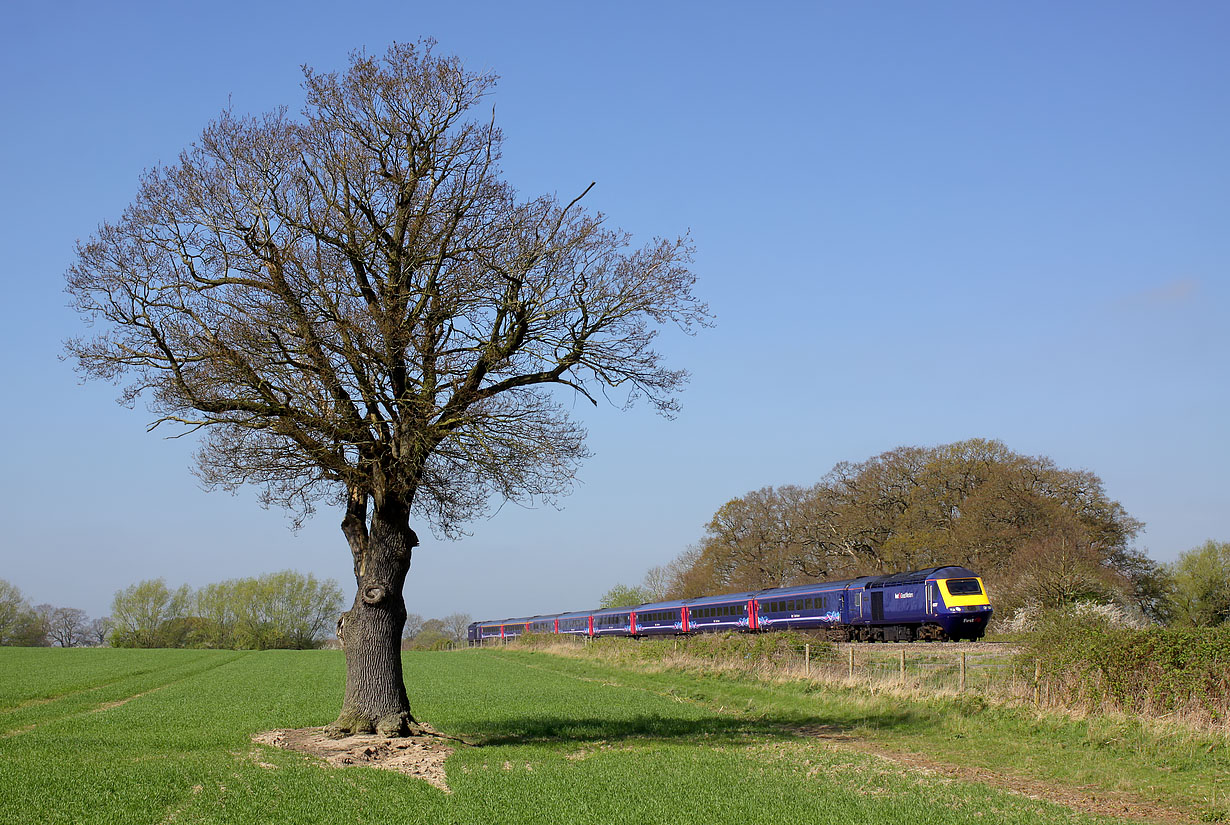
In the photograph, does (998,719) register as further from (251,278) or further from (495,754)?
(251,278)

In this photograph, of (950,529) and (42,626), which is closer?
Result: (950,529)

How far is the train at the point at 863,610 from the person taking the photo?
3466 cm

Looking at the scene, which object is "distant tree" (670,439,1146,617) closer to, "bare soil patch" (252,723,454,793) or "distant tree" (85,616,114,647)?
"bare soil patch" (252,723,454,793)

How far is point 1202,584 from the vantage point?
59406 mm

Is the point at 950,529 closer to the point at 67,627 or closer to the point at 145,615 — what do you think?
the point at 145,615

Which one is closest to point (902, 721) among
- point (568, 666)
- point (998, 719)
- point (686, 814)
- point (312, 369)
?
point (998, 719)

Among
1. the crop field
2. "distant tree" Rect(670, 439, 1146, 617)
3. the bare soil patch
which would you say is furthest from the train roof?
the bare soil patch

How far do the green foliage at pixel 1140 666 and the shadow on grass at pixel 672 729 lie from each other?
3000mm

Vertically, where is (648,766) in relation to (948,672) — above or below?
below

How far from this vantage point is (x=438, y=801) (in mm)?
10180

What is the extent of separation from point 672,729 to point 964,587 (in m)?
21.7

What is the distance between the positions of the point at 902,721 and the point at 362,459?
11544 millimetres

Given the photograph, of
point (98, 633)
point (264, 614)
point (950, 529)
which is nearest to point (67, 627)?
point (98, 633)

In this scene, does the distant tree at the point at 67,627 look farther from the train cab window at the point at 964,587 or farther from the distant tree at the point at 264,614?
the train cab window at the point at 964,587
